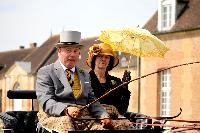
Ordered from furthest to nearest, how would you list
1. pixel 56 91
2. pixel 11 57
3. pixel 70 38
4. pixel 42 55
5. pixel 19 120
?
pixel 11 57, pixel 42 55, pixel 19 120, pixel 70 38, pixel 56 91

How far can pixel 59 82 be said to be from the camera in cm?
549

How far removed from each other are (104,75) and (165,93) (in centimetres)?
1766

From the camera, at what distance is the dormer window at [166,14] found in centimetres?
2414

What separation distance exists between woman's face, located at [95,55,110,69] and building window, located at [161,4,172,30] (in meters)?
17.8

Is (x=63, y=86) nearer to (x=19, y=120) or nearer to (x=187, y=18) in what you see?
(x=19, y=120)

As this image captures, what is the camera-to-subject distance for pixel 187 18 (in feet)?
76.4

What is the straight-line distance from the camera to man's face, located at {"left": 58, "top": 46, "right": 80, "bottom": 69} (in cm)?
548

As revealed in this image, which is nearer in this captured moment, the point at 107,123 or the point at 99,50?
the point at 107,123

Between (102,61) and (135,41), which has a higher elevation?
(135,41)

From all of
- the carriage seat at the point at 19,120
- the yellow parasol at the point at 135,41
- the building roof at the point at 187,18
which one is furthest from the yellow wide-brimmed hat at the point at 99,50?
the building roof at the point at 187,18

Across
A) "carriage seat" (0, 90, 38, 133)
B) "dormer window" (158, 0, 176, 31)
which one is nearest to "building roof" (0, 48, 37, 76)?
"dormer window" (158, 0, 176, 31)

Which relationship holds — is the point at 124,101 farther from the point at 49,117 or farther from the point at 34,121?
the point at 49,117

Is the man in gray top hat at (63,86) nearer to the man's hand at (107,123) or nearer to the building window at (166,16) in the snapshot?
the man's hand at (107,123)

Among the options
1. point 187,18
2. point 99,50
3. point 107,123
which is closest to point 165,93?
point 187,18
